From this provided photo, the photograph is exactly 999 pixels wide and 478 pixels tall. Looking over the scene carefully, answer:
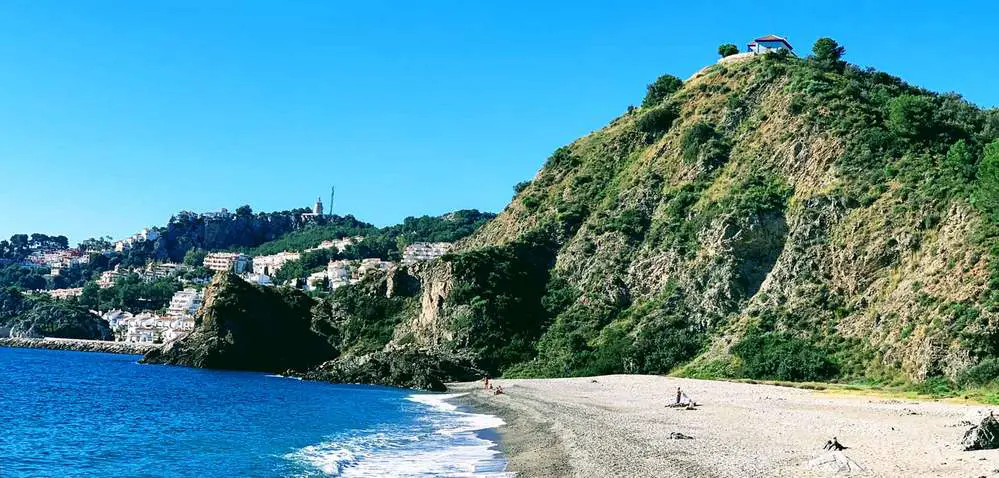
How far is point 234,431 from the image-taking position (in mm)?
38594

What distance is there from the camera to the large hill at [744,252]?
5400 cm

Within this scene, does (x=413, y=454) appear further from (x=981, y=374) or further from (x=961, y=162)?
(x=961, y=162)

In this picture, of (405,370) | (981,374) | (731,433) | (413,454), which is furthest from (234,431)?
(981,374)

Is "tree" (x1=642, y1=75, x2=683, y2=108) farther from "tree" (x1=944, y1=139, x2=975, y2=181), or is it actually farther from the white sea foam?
the white sea foam

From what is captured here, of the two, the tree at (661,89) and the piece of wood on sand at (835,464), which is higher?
the tree at (661,89)

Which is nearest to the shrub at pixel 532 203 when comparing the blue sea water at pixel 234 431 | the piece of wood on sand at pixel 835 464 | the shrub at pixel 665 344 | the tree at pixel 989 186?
the shrub at pixel 665 344

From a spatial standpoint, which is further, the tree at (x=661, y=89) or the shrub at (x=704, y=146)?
the tree at (x=661, y=89)

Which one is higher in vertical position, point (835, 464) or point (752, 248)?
point (752, 248)

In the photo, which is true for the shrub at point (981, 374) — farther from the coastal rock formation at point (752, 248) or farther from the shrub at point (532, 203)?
the shrub at point (532, 203)

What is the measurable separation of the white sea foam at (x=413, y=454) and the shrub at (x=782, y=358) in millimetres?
22387

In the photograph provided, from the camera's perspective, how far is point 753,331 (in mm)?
60000

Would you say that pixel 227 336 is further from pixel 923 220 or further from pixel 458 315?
pixel 923 220

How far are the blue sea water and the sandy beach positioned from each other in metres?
2.30

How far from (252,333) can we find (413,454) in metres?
66.3
